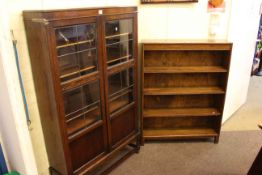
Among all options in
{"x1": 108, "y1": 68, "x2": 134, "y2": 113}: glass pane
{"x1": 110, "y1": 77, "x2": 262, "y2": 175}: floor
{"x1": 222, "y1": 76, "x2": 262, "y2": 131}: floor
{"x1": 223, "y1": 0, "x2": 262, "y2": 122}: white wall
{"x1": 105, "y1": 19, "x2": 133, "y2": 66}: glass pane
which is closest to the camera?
{"x1": 105, "y1": 19, "x2": 133, "y2": 66}: glass pane

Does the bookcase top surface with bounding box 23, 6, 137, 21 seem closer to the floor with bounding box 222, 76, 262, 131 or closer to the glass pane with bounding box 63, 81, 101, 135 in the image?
the glass pane with bounding box 63, 81, 101, 135

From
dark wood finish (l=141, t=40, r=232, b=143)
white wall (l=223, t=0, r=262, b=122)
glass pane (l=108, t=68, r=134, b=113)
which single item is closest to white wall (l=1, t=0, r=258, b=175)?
white wall (l=223, t=0, r=262, b=122)

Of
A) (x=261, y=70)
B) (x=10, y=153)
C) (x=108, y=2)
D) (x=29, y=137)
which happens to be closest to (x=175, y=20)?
(x=108, y=2)

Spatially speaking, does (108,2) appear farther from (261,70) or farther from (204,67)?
(261,70)

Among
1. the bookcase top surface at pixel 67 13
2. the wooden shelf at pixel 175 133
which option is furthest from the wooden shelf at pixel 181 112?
the bookcase top surface at pixel 67 13

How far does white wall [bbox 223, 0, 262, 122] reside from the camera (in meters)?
2.64

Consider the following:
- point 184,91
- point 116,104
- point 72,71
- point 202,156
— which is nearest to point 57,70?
point 72,71

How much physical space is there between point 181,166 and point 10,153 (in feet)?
5.22

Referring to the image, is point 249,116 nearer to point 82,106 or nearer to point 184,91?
point 184,91

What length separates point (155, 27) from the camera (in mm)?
2482

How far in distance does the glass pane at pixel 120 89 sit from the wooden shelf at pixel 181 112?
0.39m

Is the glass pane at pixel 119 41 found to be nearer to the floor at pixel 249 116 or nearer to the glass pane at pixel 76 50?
the glass pane at pixel 76 50

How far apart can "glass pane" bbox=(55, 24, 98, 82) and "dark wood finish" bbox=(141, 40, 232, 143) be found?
2.25 feet

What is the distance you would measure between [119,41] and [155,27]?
0.64 m
